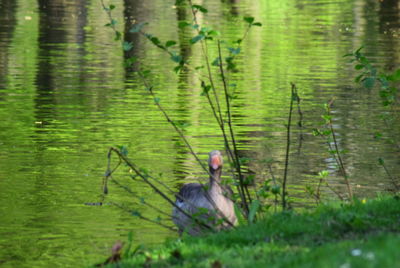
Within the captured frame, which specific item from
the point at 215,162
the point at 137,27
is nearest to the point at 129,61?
the point at 137,27

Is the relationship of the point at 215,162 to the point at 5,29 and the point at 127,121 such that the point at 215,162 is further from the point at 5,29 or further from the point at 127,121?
the point at 5,29

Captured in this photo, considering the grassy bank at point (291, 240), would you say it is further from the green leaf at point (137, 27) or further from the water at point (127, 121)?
the green leaf at point (137, 27)

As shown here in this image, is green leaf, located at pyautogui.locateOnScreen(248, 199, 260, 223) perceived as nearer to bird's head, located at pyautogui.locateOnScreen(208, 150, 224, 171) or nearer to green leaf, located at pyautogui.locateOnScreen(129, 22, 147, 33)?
bird's head, located at pyautogui.locateOnScreen(208, 150, 224, 171)

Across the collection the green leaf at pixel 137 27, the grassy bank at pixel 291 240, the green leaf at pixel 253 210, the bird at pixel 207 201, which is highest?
the green leaf at pixel 137 27

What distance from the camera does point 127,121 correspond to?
61.9 ft

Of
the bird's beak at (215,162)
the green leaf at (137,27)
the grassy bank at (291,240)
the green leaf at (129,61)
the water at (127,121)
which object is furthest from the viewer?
the water at (127,121)

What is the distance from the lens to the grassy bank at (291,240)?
23.8 feet

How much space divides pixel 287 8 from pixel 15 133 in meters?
35.2

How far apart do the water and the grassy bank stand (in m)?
1.71

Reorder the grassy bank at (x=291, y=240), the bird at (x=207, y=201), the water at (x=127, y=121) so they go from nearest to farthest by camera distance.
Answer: the grassy bank at (x=291, y=240)
the bird at (x=207, y=201)
the water at (x=127, y=121)

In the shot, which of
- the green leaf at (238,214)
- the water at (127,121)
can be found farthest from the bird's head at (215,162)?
the green leaf at (238,214)

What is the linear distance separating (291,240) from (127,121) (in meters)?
10.8

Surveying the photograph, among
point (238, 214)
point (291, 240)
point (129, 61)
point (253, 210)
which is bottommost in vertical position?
point (238, 214)

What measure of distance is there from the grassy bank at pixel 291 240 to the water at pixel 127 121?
1715mm
